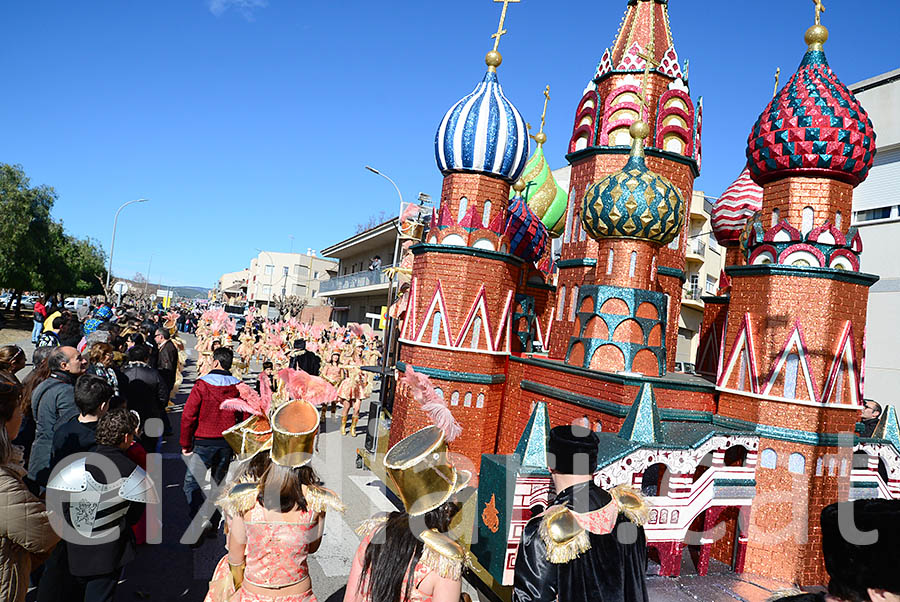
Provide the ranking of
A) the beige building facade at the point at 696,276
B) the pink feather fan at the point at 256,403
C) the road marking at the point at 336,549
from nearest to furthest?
the pink feather fan at the point at 256,403 → the road marking at the point at 336,549 → the beige building facade at the point at 696,276

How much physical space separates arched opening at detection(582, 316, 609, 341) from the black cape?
472cm

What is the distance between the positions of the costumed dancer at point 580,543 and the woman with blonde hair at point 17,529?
2427mm

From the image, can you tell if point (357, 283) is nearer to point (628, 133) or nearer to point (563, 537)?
point (628, 133)

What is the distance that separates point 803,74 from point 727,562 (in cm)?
603

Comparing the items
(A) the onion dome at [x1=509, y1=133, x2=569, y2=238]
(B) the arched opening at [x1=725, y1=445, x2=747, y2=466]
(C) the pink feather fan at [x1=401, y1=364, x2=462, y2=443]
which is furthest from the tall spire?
(C) the pink feather fan at [x1=401, y1=364, x2=462, y2=443]

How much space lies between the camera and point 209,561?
5.91m

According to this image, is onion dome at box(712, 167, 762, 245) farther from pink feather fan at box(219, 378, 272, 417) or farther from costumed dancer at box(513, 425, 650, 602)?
pink feather fan at box(219, 378, 272, 417)

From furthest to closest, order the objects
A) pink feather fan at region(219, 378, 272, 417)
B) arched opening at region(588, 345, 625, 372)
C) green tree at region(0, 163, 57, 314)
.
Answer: green tree at region(0, 163, 57, 314) → arched opening at region(588, 345, 625, 372) → pink feather fan at region(219, 378, 272, 417)

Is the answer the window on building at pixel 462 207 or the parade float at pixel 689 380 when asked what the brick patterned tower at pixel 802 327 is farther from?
the window on building at pixel 462 207

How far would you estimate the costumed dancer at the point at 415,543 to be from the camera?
8.80 ft

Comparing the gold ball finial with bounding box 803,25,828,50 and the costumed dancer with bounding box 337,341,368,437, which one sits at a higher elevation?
the gold ball finial with bounding box 803,25,828,50

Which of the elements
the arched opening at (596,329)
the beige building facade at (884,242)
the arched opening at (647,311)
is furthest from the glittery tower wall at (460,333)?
the beige building facade at (884,242)

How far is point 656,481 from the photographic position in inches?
283

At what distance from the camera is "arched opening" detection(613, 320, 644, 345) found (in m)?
7.60
